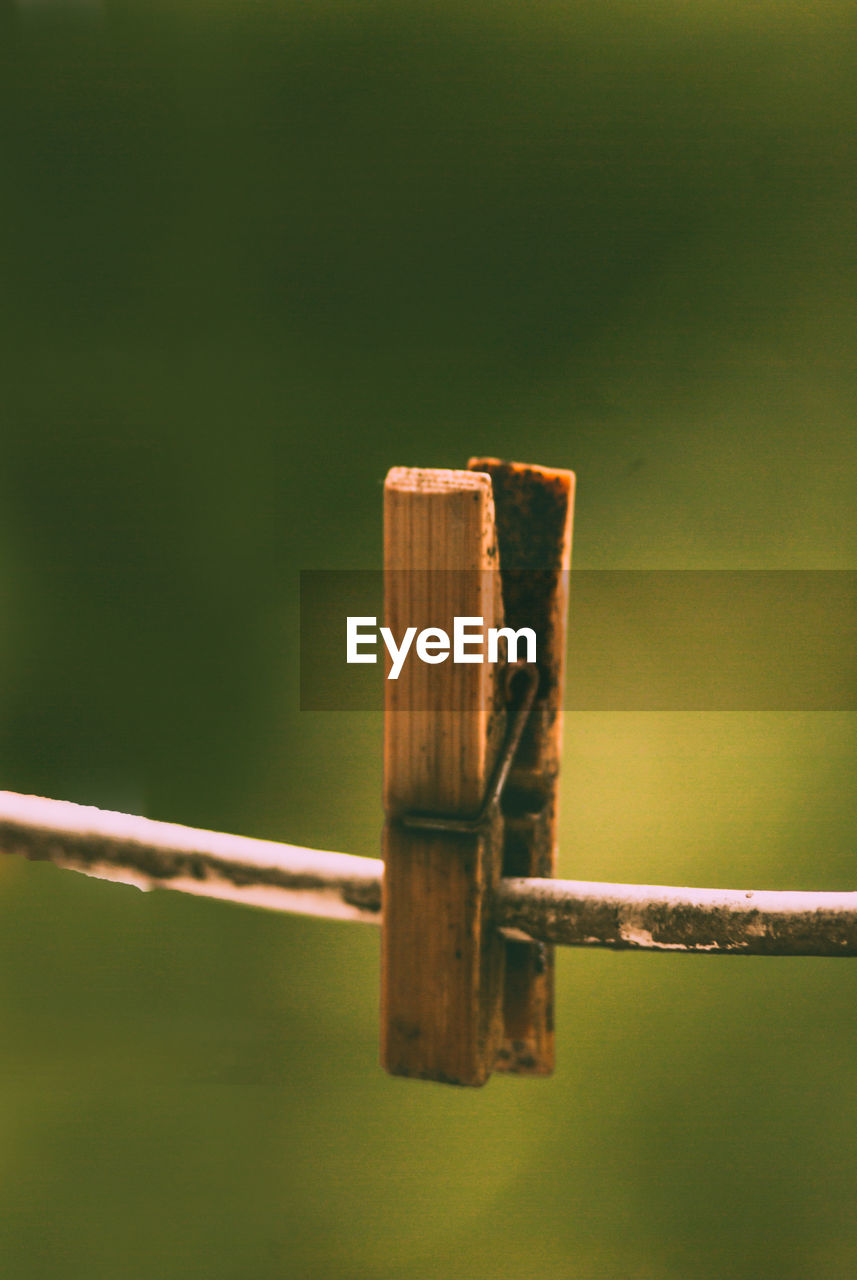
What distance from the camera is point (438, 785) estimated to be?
1.25 ft

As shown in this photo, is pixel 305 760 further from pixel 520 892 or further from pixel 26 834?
pixel 520 892

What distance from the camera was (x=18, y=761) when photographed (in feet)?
2.83

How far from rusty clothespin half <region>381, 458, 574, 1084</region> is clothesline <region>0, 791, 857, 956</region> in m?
0.02

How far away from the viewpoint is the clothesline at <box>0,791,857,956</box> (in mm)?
366

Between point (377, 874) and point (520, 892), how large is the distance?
0.06m

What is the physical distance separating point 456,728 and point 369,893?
0.09 metres

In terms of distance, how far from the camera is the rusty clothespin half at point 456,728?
0.37 m

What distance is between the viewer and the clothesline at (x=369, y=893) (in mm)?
366

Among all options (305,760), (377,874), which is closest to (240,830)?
(305,760)

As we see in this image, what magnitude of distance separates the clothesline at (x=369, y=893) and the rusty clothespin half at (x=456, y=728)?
2 cm

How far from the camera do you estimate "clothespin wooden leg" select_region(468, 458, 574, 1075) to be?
1.36 ft

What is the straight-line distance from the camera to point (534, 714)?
0.43 meters

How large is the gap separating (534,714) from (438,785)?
2.6 inches

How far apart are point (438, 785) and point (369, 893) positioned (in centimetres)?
6
